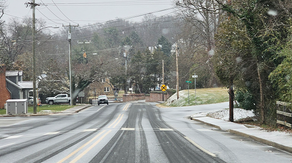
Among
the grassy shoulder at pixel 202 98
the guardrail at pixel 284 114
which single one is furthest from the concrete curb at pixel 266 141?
the grassy shoulder at pixel 202 98

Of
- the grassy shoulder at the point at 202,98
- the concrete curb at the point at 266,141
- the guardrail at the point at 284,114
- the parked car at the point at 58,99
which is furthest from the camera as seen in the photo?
the parked car at the point at 58,99

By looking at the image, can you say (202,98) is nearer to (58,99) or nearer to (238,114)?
(238,114)

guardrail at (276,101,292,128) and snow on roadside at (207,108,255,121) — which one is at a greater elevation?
guardrail at (276,101,292,128)

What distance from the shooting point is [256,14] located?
16.5 meters

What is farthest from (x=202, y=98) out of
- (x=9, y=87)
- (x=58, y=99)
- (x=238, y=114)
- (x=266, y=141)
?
(x=266, y=141)

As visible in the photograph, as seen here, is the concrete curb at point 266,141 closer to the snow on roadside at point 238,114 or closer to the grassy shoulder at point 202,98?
the snow on roadside at point 238,114

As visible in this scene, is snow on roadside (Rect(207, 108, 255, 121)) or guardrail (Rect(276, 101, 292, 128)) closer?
guardrail (Rect(276, 101, 292, 128))

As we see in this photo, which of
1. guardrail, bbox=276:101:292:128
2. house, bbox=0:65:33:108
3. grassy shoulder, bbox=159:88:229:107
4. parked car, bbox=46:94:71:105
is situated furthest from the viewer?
parked car, bbox=46:94:71:105

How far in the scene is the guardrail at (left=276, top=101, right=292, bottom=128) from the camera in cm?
1433

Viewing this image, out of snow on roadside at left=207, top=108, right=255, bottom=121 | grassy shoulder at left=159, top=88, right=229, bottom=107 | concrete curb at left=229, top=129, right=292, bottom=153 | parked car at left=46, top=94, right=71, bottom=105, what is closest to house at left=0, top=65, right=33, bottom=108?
parked car at left=46, top=94, right=71, bottom=105

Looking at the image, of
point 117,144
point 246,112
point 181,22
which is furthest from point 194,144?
point 181,22

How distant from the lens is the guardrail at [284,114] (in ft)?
47.0

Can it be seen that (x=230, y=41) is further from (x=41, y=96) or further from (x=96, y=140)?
(x=41, y=96)

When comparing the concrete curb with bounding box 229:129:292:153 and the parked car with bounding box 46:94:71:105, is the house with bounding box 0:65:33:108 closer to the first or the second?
the parked car with bounding box 46:94:71:105
